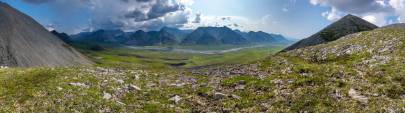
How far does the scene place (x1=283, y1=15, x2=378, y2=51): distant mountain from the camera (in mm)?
126356

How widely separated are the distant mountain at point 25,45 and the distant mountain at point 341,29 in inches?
3487

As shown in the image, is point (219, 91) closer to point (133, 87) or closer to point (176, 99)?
point (176, 99)

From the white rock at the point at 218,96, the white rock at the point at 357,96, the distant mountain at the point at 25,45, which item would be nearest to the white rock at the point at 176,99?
the white rock at the point at 218,96

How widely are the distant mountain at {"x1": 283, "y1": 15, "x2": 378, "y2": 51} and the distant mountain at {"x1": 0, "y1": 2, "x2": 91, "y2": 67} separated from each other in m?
88.6

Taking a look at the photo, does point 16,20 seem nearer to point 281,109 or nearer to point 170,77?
point 170,77

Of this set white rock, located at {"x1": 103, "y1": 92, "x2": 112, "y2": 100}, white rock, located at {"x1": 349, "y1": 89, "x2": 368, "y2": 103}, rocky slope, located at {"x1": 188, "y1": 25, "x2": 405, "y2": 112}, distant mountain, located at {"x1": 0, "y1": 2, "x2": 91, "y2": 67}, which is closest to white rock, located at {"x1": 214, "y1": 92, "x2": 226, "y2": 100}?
rocky slope, located at {"x1": 188, "y1": 25, "x2": 405, "y2": 112}

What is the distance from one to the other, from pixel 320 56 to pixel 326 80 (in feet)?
73.6

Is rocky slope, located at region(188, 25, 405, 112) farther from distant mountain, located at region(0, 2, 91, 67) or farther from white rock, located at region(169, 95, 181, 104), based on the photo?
distant mountain, located at region(0, 2, 91, 67)

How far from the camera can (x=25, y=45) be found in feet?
465

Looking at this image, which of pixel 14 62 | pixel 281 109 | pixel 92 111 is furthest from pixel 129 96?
pixel 14 62

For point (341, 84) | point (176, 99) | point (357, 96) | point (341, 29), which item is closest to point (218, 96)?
point (176, 99)

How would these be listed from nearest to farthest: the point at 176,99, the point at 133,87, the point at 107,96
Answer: the point at 107,96 → the point at 176,99 → the point at 133,87

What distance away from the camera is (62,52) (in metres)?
176

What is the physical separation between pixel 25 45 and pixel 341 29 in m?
111
